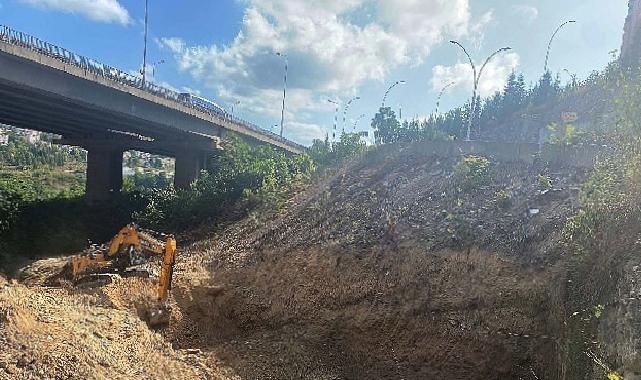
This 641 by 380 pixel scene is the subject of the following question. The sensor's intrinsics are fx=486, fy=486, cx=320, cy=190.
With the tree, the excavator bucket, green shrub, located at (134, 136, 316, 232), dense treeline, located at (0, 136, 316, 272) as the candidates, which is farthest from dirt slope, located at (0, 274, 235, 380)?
the tree

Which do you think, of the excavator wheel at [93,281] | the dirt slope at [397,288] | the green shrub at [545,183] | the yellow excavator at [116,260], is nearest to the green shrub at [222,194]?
the dirt slope at [397,288]

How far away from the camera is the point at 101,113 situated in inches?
1353

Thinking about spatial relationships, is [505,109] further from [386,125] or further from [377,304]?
[377,304]

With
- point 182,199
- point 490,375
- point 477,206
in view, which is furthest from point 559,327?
point 182,199

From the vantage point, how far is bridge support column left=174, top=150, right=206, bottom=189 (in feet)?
141

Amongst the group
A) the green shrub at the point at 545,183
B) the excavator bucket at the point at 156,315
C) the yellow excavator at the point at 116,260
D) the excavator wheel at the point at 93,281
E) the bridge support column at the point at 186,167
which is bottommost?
the excavator bucket at the point at 156,315

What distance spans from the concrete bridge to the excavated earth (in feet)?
36.1

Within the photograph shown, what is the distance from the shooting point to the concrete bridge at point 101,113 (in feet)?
86.0

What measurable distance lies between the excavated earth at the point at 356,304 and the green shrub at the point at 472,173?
0.35 m

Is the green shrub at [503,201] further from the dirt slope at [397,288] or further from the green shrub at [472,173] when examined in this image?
the green shrub at [472,173]

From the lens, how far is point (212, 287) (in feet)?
63.8

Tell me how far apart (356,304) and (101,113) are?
1029 inches

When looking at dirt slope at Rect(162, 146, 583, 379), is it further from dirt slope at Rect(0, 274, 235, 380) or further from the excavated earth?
dirt slope at Rect(0, 274, 235, 380)

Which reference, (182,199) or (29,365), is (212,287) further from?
(182,199)
